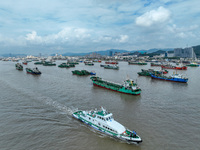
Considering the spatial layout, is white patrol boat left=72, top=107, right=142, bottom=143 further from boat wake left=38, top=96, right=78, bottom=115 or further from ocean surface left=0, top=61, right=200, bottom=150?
boat wake left=38, top=96, right=78, bottom=115

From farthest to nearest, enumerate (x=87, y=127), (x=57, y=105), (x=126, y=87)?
(x=126, y=87) → (x=57, y=105) → (x=87, y=127)

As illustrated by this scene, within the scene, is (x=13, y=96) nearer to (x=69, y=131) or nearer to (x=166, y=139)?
(x=69, y=131)

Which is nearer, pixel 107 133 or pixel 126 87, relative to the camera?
pixel 107 133

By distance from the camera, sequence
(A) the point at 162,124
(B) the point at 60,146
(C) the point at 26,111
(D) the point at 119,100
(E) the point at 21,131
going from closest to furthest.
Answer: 1. (B) the point at 60,146
2. (E) the point at 21,131
3. (A) the point at 162,124
4. (C) the point at 26,111
5. (D) the point at 119,100

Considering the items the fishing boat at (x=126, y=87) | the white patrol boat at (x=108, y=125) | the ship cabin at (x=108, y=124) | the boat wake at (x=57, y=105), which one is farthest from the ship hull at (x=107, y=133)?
the fishing boat at (x=126, y=87)

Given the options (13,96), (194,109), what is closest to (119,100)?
(194,109)

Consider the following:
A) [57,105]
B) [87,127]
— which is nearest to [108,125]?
[87,127]

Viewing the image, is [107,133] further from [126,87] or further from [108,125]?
[126,87]

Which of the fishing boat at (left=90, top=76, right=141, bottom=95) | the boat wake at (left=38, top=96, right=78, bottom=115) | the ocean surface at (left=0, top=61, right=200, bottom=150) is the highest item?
the fishing boat at (left=90, top=76, right=141, bottom=95)

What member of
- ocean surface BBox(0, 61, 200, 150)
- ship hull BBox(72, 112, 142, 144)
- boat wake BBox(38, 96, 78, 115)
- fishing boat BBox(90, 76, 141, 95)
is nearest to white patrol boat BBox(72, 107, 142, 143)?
ship hull BBox(72, 112, 142, 144)
